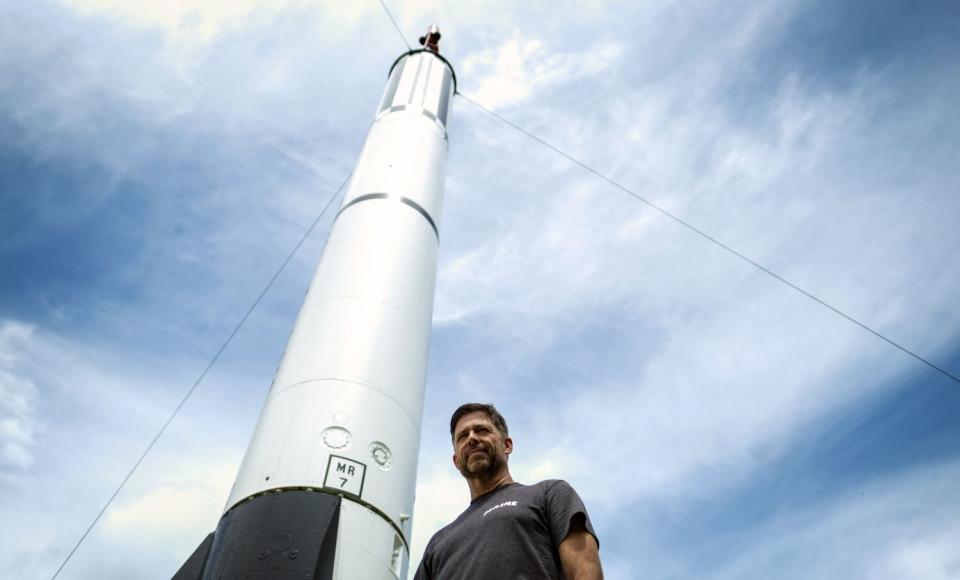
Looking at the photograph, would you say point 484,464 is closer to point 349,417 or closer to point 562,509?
point 562,509

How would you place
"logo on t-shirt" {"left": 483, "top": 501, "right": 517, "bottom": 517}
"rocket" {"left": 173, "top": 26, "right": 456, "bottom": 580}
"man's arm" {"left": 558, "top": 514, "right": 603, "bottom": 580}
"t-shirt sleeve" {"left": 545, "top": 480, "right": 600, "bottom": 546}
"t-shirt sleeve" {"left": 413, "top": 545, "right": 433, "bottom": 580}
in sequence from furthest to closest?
"rocket" {"left": 173, "top": 26, "right": 456, "bottom": 580} < "t-shirt sleeve" {"left": 413, "top": 545, "right": 433, "bottom": 580} < "logo on t-shirt" {"left": 483, "top": 501, "right": 517, "bottom": 517} < "t-shirt sleeve" {"left": 545, "top": 480, "right": 600, "bottom": 546} < "man's arm" {"left": 558, "top": 514, "right": 603, "bottom": 580}

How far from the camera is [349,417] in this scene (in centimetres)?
364

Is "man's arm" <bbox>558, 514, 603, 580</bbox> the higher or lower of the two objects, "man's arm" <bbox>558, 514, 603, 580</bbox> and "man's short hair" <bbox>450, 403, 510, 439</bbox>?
the lower

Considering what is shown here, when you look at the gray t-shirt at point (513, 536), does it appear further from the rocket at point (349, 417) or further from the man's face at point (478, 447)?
the rocket at point (349, 417)

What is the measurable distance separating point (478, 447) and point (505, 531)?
1.45ft

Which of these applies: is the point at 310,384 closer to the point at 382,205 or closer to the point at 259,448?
the point at 259,448

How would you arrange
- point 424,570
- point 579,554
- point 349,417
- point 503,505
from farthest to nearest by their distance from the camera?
point 349,417 < point 424,570 < point 503,505 < point 579,554

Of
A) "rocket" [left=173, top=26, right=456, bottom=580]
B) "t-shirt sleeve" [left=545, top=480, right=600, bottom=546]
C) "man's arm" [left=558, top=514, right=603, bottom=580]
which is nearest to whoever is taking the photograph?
"man's arm" [left=558, top=514, right=603, bottom=580]

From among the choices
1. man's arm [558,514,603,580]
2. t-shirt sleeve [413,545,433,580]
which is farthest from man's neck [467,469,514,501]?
man's arm [558,514,603,580]

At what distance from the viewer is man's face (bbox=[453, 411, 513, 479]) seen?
239cm

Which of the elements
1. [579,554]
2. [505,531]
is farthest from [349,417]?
[579,554]

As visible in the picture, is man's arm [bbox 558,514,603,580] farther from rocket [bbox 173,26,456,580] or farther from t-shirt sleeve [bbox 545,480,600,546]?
rocket [bbox 173,26,456,580]

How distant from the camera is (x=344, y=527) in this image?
316 centimetres

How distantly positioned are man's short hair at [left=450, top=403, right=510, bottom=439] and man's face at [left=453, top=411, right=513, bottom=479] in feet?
0.06
